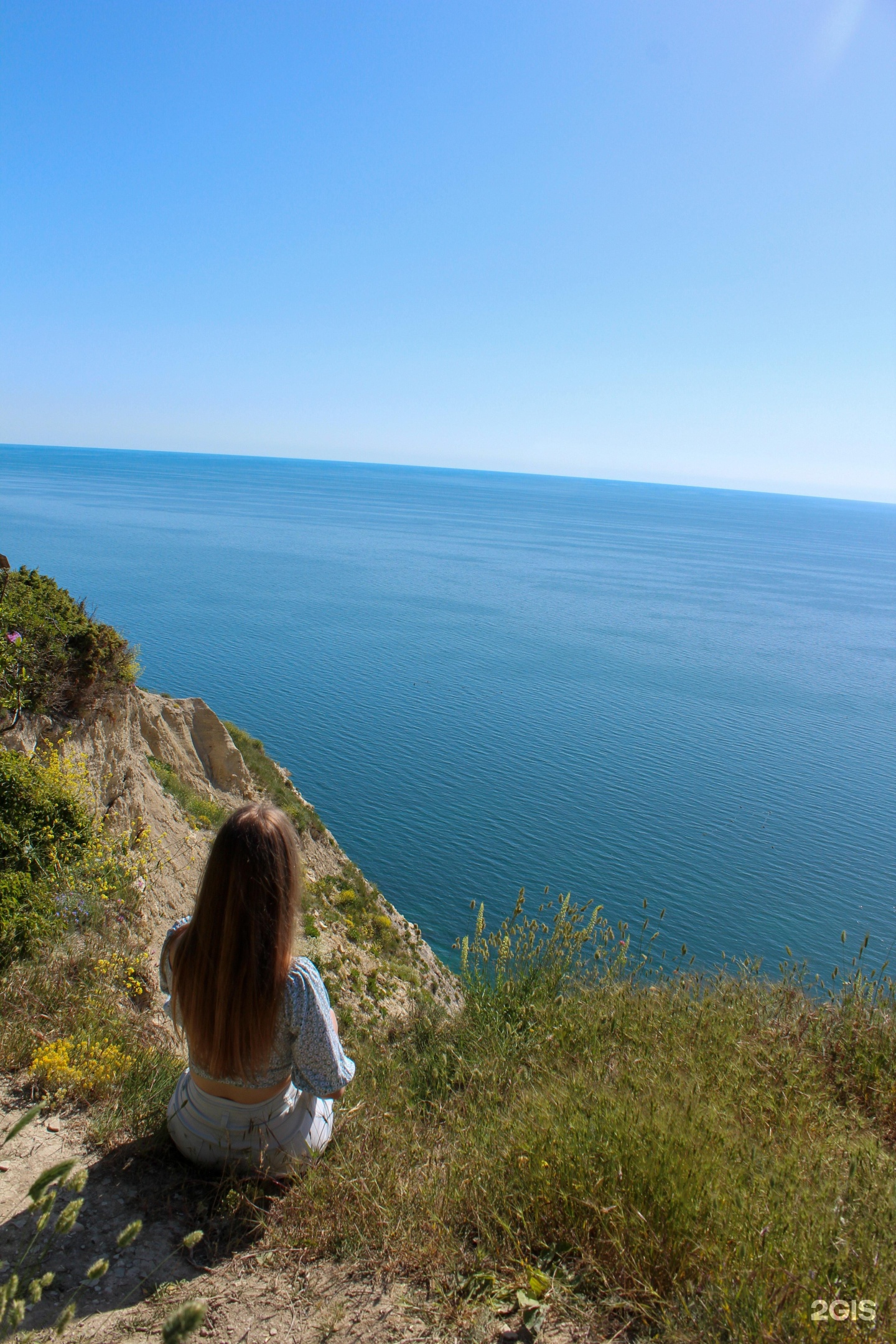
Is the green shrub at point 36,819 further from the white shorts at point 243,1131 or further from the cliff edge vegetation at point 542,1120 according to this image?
the white shorts at point 243,1131

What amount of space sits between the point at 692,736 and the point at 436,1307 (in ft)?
114

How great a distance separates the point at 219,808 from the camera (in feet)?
54.9

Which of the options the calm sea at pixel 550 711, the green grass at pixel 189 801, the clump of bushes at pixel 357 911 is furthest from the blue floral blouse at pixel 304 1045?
the calm sea at pixel 550 711

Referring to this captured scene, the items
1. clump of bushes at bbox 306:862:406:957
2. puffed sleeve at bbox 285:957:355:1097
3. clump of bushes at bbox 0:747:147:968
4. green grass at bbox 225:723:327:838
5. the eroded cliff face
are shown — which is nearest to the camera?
puffed sleeve at bbox 285:957:355:1097

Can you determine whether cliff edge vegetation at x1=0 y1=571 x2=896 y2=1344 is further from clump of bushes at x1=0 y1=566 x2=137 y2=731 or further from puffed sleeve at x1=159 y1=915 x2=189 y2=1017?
puffed sleeve at x1=159 y1=915 x2=189 y2=1017

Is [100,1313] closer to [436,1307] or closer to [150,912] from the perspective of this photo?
[436,1307]

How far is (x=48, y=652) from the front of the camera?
7.92 m

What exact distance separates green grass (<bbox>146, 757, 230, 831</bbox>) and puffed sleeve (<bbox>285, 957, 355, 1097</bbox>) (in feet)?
36.4

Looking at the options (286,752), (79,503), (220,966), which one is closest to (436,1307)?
(220,966)

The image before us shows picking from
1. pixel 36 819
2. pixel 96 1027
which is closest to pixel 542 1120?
pixel 96 1027

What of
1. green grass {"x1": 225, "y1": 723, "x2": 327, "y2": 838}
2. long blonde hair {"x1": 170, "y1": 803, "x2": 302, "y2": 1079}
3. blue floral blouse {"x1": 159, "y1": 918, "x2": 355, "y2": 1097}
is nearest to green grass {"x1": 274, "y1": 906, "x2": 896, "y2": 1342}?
blue floral blouse {"x1": 159, "y1": 918, "x2": 355, "y2": 1097}

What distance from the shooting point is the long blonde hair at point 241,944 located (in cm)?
282

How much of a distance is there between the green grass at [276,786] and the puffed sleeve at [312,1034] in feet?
55.5

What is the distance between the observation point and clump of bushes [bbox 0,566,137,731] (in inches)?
291
